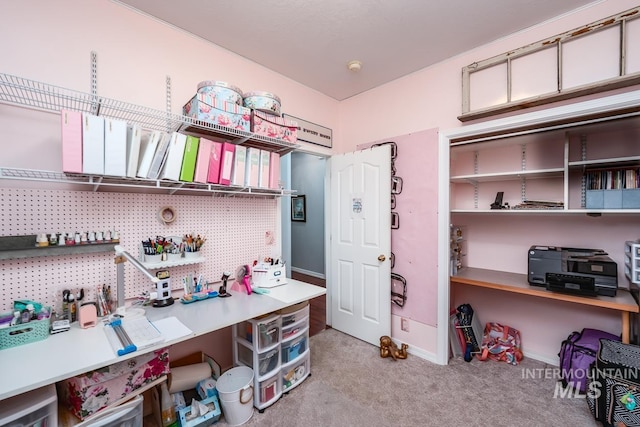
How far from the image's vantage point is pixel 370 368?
2318 millimetres

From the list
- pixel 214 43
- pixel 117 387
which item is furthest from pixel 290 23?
pixel 117 387

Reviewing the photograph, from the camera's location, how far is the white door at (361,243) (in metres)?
2.62

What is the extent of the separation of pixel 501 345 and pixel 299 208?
4051 mm

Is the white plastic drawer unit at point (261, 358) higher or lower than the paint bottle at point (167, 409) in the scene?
higher

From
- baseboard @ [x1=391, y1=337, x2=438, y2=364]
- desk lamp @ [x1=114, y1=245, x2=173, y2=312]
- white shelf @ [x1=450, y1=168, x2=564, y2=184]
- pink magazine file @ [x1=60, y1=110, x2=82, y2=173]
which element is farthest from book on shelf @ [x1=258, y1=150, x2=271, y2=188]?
baseboard @ [x1=391, y1=337, x2=438, y2=364]

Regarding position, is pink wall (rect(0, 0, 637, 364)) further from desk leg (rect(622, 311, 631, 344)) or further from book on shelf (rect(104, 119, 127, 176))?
desk leg (rect(622, 311, 631, 344))

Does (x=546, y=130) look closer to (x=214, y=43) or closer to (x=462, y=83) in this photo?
(x=462, y=83)

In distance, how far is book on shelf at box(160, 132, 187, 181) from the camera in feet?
5.09

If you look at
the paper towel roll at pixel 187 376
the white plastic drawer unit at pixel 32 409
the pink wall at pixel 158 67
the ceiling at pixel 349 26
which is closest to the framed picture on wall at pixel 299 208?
the pink wall at pixel 158 67

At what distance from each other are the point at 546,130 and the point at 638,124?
1.84ft

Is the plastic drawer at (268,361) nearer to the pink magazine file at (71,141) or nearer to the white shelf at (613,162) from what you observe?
the pink magazine file at (71,141)

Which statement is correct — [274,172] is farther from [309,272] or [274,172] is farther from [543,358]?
[309,272]

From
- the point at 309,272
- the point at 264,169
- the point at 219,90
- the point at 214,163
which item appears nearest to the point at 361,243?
the point at 264,169

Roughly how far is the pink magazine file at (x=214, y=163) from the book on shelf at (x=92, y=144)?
551mm
